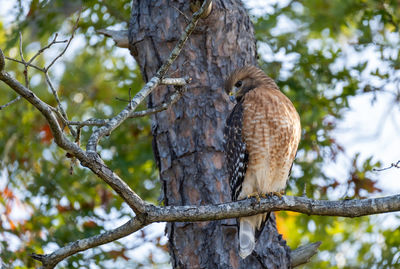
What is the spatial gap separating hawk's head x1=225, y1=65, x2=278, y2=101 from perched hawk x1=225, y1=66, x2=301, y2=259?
0.68ft

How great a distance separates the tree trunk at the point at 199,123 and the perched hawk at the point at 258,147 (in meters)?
0.15

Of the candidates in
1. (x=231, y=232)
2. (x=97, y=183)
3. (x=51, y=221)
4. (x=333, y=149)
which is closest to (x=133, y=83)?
(x=97, y=183)

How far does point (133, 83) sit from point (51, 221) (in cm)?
208

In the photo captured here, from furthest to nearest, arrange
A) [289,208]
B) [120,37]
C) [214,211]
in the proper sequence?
[120,37] → [289,208] → [214,211]

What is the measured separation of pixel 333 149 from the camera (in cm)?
672

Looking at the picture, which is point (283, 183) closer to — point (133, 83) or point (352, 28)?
point (133, 83)

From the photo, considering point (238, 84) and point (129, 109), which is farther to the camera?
point (238, 84)

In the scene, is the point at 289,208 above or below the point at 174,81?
below

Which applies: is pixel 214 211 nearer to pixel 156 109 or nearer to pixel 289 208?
pixel 289 208

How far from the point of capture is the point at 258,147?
15.3 ft

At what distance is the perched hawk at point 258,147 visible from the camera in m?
4.65

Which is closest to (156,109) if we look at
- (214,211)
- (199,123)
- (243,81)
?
(214,211)

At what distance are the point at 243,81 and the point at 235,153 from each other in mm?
777

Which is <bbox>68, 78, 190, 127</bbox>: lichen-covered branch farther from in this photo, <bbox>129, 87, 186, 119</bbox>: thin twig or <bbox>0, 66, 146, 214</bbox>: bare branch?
<bbox>0, 66, 146, 214</bbox>: bare branch
